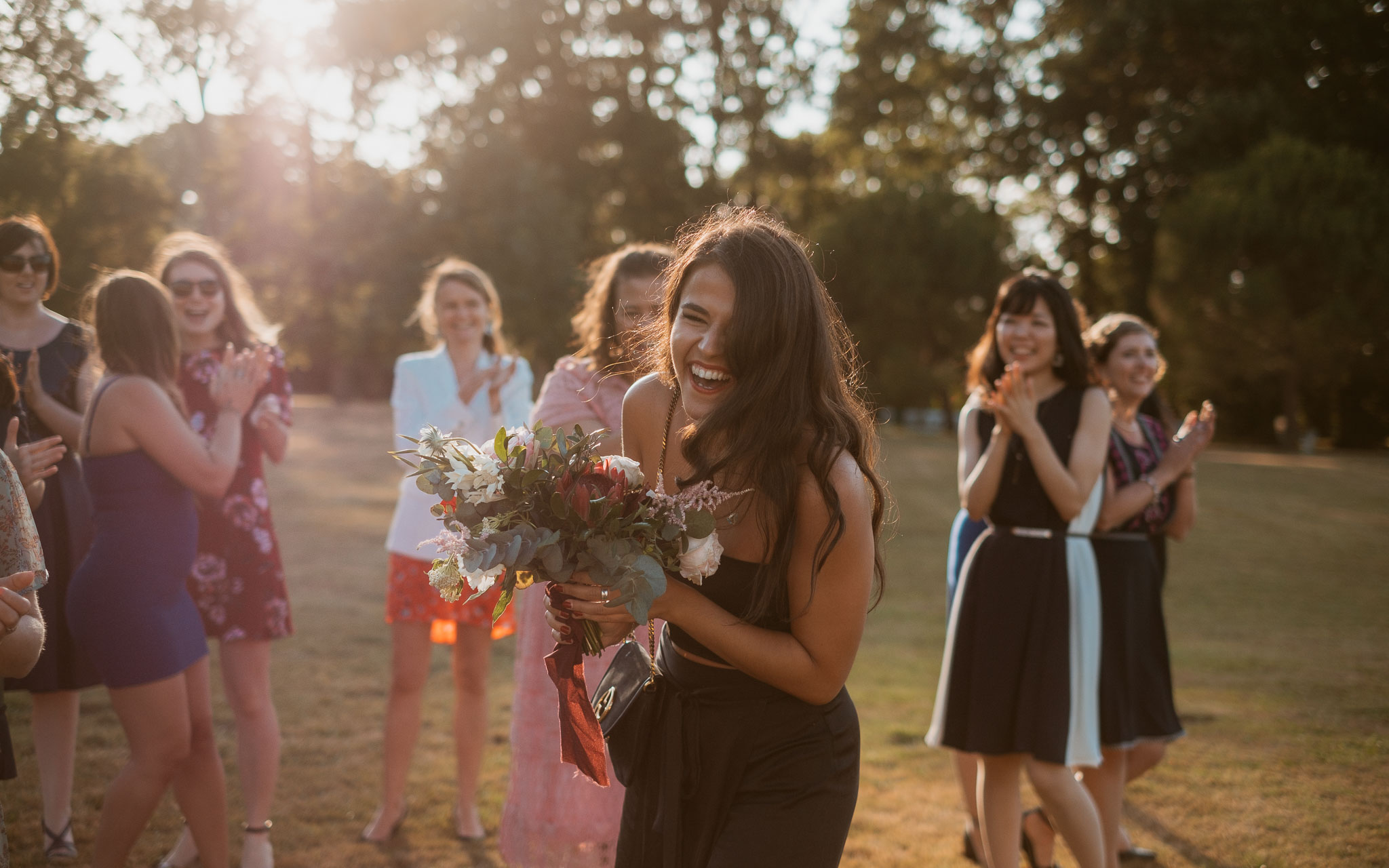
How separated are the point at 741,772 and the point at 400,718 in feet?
9.63

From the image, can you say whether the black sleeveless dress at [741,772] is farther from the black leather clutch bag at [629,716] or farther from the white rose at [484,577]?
the white rose at [484,577]

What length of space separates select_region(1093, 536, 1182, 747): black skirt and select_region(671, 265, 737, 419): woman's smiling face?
2.87m

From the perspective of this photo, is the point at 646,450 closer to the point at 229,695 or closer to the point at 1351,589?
the point at 229,695

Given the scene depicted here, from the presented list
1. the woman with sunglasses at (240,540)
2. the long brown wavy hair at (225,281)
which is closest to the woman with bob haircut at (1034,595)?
the woman with sunglasses at (240,540)

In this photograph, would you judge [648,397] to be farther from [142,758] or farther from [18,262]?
[18,262]

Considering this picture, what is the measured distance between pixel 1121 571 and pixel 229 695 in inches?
164

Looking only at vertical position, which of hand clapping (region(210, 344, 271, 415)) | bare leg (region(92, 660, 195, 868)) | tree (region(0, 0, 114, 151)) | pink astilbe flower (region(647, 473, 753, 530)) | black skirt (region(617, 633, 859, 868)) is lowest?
bare leg (region(92, 660, 195, 868))

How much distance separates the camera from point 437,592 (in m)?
4.72

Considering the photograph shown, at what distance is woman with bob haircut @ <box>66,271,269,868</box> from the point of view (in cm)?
334

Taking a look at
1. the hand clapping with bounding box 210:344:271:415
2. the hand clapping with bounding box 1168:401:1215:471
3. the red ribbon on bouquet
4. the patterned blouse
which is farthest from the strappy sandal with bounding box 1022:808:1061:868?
the hand clapping with bounding box 210:344:271:415

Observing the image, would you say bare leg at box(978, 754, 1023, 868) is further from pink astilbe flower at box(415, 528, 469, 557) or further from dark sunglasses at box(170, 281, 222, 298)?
dark sunglasses at box(170, 281, 222, 298)

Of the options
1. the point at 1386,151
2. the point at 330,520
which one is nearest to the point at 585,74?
the point at 330,520

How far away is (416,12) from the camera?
31688mm

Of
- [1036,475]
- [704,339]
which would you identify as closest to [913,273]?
[1036,475]
